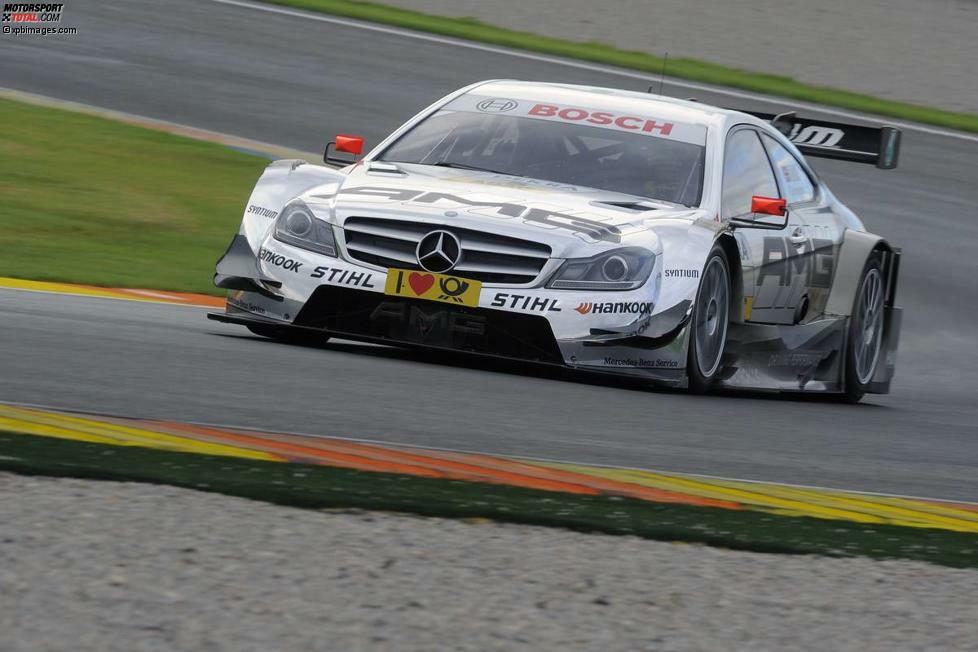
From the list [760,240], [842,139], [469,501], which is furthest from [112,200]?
[469,501]

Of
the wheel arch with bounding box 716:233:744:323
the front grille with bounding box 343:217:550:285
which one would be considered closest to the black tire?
the front grille with bounding box 343:217:550:285

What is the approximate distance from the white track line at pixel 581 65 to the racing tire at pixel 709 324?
12711 millimetres

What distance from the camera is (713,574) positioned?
163 inches

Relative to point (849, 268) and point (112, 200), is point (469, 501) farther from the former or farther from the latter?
point (112, 200)

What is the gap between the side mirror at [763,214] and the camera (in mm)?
7828

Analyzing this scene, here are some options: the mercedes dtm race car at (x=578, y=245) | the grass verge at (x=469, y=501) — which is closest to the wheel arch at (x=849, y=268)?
the mercedes dtm race car at (x=578, y=245)

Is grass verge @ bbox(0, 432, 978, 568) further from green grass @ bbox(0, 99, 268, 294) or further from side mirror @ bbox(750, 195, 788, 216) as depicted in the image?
green grass @ bbox(0, 99, 268, 294)

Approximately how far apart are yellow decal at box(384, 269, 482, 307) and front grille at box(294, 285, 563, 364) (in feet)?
0.08

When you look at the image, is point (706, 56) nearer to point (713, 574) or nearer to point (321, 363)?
point (321, 363)

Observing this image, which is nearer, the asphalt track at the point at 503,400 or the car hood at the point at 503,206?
the asphalt track at the point at 503,400

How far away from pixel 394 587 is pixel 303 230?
12.0ft

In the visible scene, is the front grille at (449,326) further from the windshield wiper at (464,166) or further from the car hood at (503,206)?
the windshield wiper at (464,166)

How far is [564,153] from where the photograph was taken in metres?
8.06

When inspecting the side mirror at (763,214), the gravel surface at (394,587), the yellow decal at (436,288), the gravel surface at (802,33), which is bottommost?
the gravel surface at (394,587)
